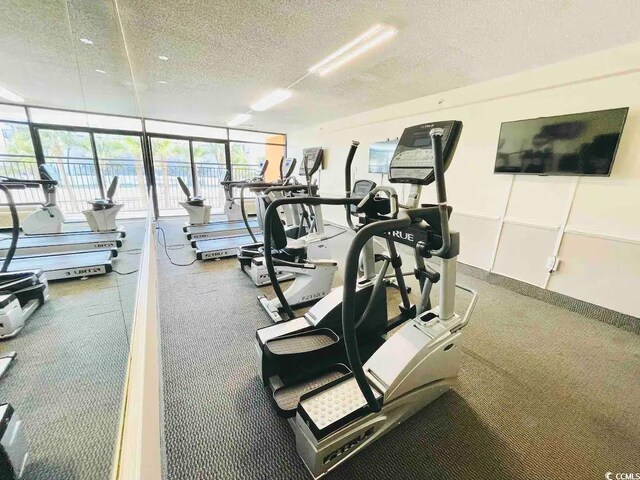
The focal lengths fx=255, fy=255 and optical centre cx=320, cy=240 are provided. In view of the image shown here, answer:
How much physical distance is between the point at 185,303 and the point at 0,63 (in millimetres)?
3196

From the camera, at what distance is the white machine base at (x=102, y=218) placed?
4281 mm

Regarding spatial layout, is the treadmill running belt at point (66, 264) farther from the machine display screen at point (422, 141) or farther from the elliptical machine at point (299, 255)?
the machine display screen at point (422, 141)

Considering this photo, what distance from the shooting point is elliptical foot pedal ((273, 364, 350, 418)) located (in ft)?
4.41

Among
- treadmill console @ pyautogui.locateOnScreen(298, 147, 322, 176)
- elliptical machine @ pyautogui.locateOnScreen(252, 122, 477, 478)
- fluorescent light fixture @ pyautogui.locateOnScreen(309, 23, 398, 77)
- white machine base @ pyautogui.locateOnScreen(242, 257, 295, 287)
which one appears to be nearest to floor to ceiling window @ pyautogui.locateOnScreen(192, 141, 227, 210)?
treadmill console @ pyautogui.locateOnScreen(298, 147, 322, 176)

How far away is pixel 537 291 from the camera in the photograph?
294 cm

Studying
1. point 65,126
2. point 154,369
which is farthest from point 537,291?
point 65,126

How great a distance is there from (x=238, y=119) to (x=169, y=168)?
2.32m

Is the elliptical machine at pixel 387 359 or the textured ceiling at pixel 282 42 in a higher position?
the textured ceiling at pixel 282 42

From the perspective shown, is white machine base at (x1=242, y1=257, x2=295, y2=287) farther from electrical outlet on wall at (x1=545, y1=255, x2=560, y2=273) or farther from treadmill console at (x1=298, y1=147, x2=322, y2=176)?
electrical outlet on wall at (x1=545, y1=255, x2=560, y2=273)

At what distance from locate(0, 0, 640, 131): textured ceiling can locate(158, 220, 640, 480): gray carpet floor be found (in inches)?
97.9

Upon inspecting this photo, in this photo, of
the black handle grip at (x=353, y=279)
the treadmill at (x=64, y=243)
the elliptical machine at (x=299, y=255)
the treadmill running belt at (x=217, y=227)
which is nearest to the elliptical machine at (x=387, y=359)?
the black handle grip at (x=353, y=279)

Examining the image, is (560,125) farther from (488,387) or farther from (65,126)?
(65,126)

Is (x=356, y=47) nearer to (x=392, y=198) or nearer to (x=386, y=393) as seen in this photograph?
(x=392, y=198)

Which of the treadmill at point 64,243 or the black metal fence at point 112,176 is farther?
the treadmill at point 64,243
